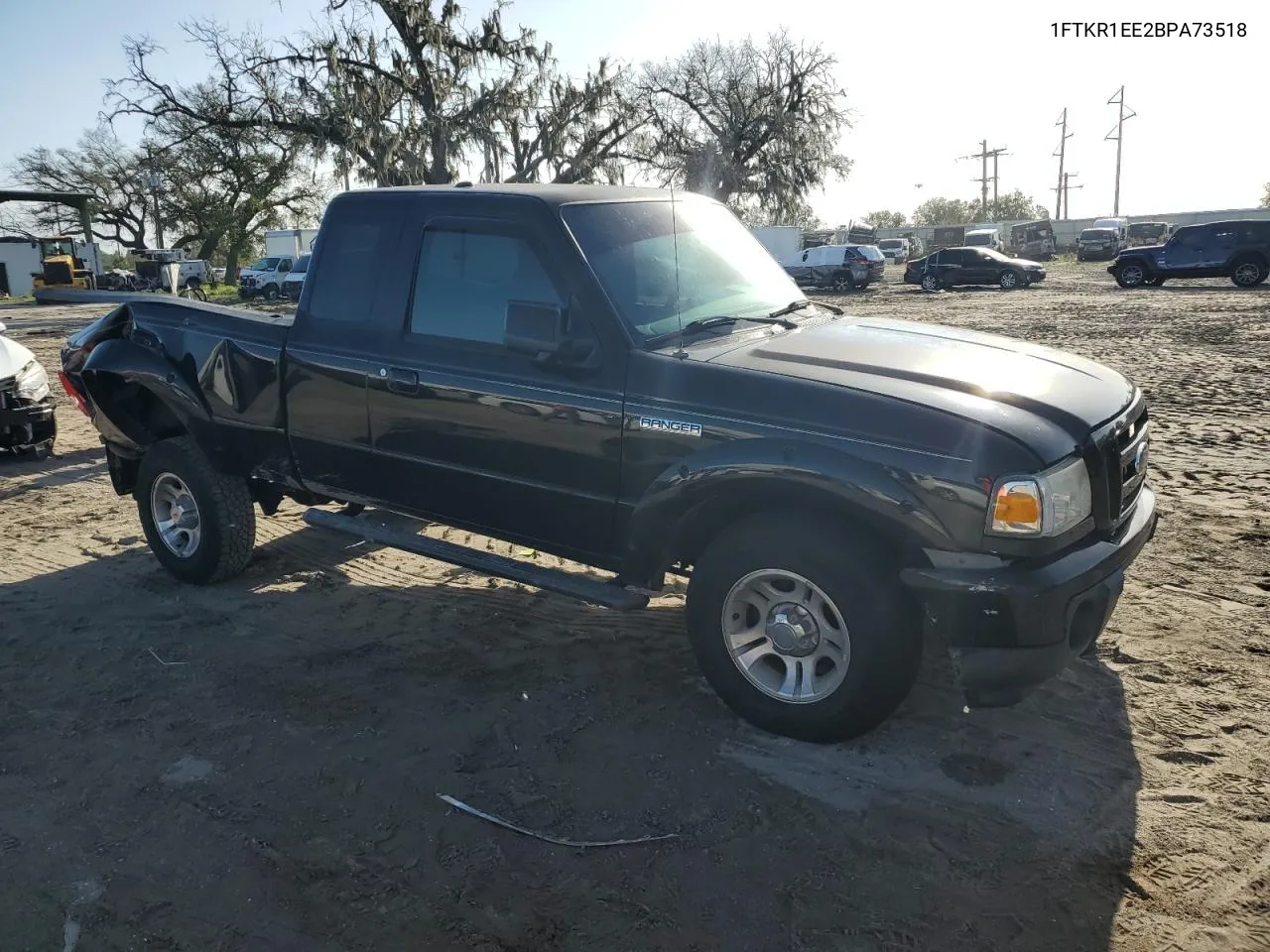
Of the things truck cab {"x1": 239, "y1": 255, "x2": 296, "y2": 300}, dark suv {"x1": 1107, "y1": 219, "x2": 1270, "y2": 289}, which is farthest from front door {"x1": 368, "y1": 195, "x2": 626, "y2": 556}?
truck cab {"x1": 239, "y1": 255, "x2": 296, "y2": 300}

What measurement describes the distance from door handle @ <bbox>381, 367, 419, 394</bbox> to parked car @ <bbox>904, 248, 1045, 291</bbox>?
101ft

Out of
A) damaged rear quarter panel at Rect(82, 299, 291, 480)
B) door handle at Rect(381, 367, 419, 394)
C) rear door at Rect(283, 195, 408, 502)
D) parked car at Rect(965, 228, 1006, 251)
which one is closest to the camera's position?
door handle at Rect(381, 367, 419, 394)

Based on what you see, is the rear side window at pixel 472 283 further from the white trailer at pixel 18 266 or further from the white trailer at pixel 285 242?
the white trailer at pixel 18 266

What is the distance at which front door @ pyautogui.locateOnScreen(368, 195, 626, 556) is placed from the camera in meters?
3.91

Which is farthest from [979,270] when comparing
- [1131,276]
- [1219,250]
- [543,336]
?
[543,336]

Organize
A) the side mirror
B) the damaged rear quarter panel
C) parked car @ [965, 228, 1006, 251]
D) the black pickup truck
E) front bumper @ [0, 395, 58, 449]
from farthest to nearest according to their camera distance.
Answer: parked car @ [965, 228, 1006, 251] → front bumper @ [0, 395, 58, 449] → the damaged rear quarter panel → the side mirror → the black pickup truck

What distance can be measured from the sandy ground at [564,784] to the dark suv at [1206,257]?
25238 mm

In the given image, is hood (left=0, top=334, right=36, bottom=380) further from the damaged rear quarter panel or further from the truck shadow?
the truck shadow

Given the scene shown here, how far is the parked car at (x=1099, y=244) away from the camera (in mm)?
46969

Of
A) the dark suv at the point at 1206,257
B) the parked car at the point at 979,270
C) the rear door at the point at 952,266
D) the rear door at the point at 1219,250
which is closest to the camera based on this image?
the dark suv at the point at 1206,257

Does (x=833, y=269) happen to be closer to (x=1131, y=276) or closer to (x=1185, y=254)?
(x=1131, y=276)

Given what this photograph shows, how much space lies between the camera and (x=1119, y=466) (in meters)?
3.55

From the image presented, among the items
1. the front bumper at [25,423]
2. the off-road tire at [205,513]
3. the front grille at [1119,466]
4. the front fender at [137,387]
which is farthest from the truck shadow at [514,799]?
the front bumper at [25,423]

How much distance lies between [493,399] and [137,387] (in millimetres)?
2672
